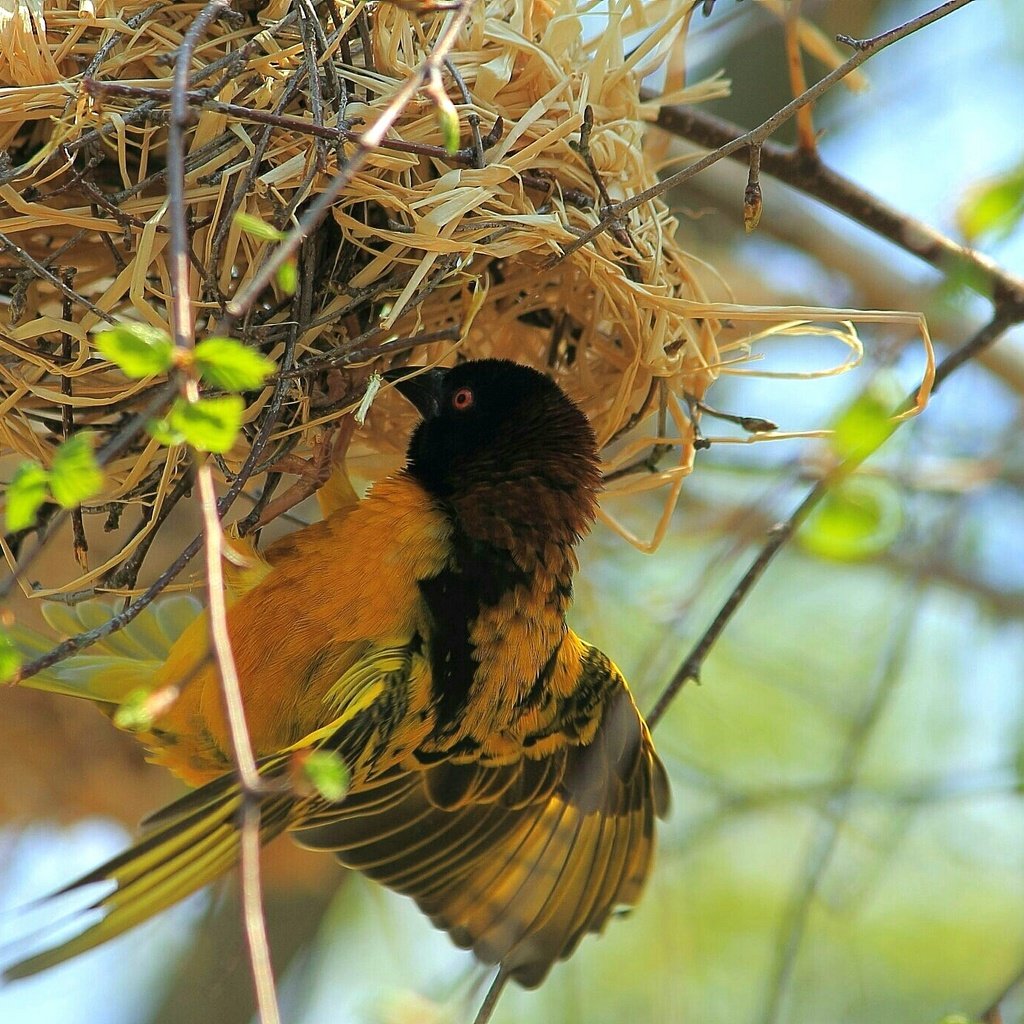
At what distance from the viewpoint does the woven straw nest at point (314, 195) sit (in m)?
1.49

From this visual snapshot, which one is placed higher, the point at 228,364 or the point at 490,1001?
the point at 228,364

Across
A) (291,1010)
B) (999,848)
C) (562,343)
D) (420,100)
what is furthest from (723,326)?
(999,848)

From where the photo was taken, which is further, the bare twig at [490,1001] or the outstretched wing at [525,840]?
the outstretched wing at [525,840]

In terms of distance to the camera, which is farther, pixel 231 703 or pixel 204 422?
pixel 204 422

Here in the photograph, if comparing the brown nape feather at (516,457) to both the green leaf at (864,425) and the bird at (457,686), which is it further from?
the green leaf at (864,425)

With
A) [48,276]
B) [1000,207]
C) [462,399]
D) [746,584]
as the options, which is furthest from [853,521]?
[48,276]

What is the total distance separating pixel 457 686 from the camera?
1843 millimetres

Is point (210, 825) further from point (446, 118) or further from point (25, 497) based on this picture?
point (446, 118)

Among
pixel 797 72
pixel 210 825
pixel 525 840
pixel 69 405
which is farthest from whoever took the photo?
pixel 525 840

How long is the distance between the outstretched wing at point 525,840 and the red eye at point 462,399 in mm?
487

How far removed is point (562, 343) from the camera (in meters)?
2.02

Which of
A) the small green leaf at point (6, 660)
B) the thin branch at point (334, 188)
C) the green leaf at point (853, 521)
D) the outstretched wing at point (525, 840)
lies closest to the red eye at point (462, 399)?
the outstretched wing at point (525, 840)

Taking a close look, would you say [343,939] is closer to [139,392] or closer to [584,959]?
[584,959]

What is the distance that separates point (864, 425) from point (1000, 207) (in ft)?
1.18
